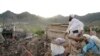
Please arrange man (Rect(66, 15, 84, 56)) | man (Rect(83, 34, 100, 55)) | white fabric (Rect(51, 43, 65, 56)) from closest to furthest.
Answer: man (Rect(83, 34, 100, 55)) → man (Rect(66, 15, 84, 56)) → white fabric (Rect(51, 43, 65, 56))

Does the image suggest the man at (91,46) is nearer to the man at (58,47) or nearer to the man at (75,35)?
the man at (75,35)

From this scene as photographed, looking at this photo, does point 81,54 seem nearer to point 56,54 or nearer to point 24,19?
point 56,54

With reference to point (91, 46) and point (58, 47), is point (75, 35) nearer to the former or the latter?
point (58, 47)

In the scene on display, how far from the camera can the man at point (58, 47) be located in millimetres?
7190

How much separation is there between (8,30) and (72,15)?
16.7 metres

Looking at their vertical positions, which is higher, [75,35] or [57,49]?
[75,35]

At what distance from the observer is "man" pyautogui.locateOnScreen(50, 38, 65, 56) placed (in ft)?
23.6

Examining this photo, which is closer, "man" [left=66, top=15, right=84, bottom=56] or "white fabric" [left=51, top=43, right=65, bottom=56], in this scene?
"man" [left=66, top=15, right=84, bottom=56]

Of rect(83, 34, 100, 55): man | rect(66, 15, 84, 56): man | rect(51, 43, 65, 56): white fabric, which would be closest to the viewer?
rect(83, 34, 100, 55): man

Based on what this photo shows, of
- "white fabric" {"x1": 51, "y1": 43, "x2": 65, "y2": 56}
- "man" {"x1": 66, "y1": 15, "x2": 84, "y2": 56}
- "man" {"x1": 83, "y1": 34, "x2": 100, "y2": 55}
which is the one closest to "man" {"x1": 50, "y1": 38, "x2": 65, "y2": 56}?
"white fabric" {"x1": 51, "y1": 43, "x2": 65, "y2": 56}

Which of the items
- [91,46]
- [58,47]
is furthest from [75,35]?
[91,46]

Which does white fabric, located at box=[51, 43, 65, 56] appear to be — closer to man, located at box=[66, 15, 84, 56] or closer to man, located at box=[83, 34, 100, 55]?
man, located at box=[66, 15, 84, 56]

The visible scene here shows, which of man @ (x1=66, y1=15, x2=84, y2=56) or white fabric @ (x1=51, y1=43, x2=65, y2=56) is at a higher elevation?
man @ (x1=66, y1=15, x2=84, y2=56)

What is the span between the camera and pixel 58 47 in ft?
23.9
